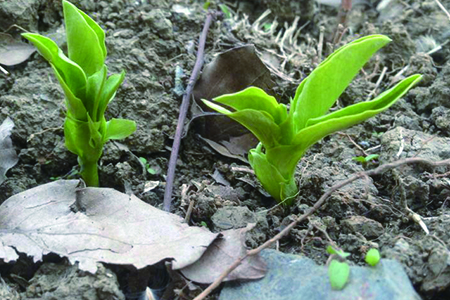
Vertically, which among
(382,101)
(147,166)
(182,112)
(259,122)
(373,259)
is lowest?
(147,166)

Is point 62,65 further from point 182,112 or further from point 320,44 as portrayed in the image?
point 320,44

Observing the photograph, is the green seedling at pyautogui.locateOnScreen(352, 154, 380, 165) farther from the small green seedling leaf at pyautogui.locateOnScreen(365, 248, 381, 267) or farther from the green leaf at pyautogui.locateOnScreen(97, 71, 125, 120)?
the green leaf at pyautogui.locateOnScreen(97, 71, 125, 120)

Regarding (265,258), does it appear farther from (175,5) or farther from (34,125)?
(175,5)

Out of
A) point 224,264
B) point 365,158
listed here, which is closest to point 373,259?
point 224,264

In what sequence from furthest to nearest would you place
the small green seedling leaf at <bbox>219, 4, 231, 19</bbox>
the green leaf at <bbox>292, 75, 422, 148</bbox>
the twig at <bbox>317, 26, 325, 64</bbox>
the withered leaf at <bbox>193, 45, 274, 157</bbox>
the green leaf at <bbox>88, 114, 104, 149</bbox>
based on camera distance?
the small green seedling leaf at <bbox>219, 4, 231, 19</bbox>, the twig at <bbox>317, 26, 325, 64</bbox>, the withered leaf at <bbox>193, 45, 274, 157</bbox>, the green leaf at <bbox>88, 114, 104, 149</bbox>, the green leaf at <bbox>292, 75, 422, 148</bbox>

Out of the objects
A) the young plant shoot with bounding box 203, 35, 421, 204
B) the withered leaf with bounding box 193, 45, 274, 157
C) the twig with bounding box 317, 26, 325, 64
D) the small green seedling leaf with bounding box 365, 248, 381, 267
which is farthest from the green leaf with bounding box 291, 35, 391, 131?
the twig with bounding box 317, 26, 325, 64

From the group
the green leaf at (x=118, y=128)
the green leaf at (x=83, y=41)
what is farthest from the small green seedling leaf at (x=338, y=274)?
the green leaf at (x=83, y=41)

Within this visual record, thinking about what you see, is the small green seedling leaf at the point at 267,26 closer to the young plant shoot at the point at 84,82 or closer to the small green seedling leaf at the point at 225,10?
the small green seedling leaf at the point at 225,10
